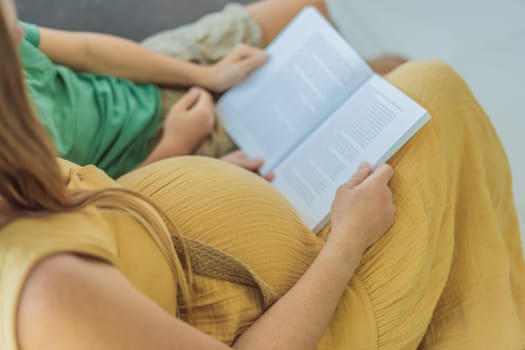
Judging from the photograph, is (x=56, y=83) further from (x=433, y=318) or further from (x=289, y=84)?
(x=433, y=318)

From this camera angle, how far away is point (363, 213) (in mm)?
709

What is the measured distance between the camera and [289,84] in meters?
0.93

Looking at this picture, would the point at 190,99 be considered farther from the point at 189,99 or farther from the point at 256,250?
the point at 256,250

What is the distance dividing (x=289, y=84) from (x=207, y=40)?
0.68ft

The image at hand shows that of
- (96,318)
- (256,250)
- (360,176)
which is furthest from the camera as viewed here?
(360,176)

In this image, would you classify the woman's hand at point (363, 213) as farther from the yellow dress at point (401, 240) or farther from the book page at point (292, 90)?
the book page at point (292, 90)

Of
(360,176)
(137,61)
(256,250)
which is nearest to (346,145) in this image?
(360,176)

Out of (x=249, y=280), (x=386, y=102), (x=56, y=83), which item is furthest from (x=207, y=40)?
(x=249, y=280)

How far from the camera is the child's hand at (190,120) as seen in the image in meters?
0.91

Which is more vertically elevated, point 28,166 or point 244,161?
point 28,166

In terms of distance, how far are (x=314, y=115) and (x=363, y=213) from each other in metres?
0.22

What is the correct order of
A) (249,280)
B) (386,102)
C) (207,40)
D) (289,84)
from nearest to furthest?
(249,280) → (386,102) → (289,84) → (207,40)

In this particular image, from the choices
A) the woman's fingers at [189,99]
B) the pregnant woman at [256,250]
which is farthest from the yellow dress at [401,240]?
the woman's fingers at [189,99]

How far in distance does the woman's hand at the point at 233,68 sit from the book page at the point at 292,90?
13 millimetres
